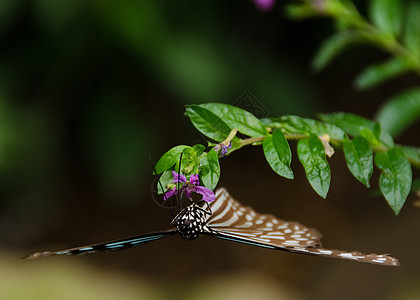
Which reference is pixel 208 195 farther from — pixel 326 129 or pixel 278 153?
pixel 326 129

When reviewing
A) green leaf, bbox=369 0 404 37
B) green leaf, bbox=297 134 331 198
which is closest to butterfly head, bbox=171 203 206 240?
green leaf, bbox=297 134 331 198

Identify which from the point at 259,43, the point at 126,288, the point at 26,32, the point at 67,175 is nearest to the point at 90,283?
the point at 126,288

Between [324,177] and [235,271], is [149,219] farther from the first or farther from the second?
[324,177]

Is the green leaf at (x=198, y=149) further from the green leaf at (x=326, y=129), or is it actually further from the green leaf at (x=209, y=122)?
the green leaf at (x=326, y=129)

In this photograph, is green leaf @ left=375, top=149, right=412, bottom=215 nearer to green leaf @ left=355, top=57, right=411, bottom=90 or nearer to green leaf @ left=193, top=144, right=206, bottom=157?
green leaf @ left=193, top=144, right=206, bottom=157

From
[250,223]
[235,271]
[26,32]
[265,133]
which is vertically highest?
[26,32]
